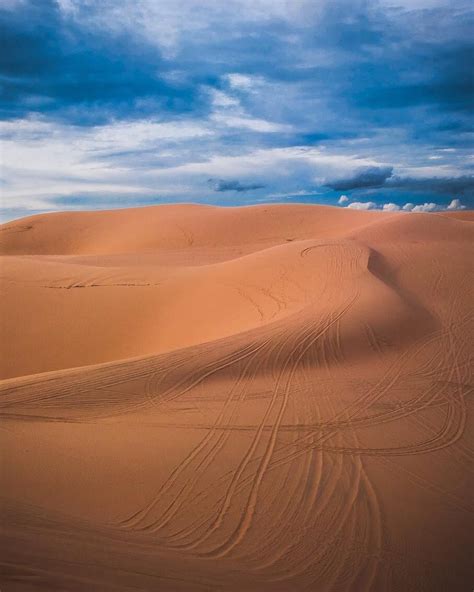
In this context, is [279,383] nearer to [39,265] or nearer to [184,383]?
[184,383]

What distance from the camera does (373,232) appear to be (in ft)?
67.8

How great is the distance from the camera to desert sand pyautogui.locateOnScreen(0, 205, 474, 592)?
13.7ft

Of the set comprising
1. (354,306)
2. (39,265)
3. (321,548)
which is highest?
(39,265)

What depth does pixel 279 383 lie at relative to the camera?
25.5 ft

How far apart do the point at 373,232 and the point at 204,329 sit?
1130 centimetres

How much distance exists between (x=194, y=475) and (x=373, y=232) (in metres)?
17.1

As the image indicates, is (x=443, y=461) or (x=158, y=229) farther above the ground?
(x=158, y=229)

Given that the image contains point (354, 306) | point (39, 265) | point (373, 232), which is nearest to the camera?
point (354, 306)

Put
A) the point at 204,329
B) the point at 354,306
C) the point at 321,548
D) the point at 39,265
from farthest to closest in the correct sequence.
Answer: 1. the point at 39,265
2. the point at 204,329
3. the point at 354,306
4. the point at 321,548

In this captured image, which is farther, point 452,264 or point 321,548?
point 452,264

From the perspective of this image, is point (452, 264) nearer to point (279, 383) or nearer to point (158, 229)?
point (279, 383)

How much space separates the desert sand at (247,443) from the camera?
4172mm

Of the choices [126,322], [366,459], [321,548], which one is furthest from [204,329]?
[321,548]

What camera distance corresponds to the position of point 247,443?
5.96 metres
